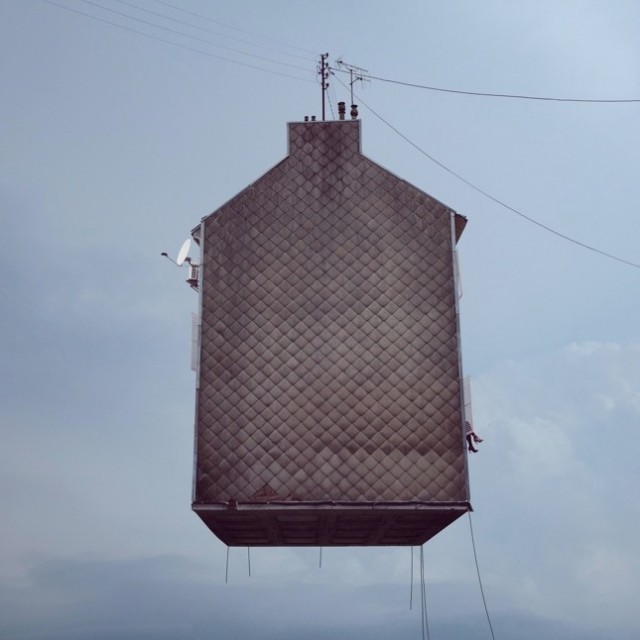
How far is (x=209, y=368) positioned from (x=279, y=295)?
4114mm

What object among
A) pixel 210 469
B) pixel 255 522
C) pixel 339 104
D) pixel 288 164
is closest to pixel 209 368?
pixel 210 469

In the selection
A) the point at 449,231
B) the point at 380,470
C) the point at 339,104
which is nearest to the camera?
the point at 380,470

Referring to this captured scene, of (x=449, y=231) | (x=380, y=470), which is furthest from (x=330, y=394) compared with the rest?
(x=449, y=231)

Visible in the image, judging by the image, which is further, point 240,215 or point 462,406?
point 240,215

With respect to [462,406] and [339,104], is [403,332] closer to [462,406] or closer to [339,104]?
[462,406]

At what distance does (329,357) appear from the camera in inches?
1502

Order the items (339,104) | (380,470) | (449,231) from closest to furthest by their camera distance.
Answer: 1. (380,470)
2. (449,231)
3. (339,104)

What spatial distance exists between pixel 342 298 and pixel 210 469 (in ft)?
28.4

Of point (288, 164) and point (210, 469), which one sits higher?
point (288, 164)

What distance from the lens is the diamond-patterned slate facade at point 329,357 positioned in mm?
36625

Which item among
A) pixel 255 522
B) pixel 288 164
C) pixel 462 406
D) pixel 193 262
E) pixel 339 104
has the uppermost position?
pixel 339 104

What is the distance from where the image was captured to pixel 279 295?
128 feet

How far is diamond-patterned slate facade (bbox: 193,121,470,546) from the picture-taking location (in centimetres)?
3662

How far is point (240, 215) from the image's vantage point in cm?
4006
